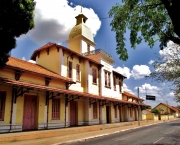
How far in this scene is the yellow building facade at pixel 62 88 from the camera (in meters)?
12.3

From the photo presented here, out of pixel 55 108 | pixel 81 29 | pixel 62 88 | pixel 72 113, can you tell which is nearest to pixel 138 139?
pixel 55 108

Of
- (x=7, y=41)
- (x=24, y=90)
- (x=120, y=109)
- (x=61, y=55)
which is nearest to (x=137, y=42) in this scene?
(x=7, y=41)

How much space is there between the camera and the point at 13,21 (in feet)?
27.6

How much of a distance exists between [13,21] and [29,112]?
7.71 meters

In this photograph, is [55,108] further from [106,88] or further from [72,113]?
[106,88]

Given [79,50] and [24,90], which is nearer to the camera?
[24,90]

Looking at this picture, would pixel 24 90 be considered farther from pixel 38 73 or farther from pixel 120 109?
pixel 120 109

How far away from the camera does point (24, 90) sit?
1306cm

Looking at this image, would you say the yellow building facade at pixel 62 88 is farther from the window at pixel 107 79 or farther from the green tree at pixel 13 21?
the green tree at pixel 13 21

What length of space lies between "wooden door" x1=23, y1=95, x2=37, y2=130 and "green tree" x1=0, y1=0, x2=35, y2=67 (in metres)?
5.35

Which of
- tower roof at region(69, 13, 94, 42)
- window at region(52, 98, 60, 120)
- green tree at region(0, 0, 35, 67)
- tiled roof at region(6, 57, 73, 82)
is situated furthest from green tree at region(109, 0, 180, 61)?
tower roof at region(69, 13, 94, 42)

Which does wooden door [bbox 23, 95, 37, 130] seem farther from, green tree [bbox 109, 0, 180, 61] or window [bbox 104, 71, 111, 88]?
window [bbox 104, 71, 111, 88]

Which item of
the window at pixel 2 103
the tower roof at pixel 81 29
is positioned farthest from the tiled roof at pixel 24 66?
the tower roof at pixel 81 29

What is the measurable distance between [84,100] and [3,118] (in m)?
9.85
